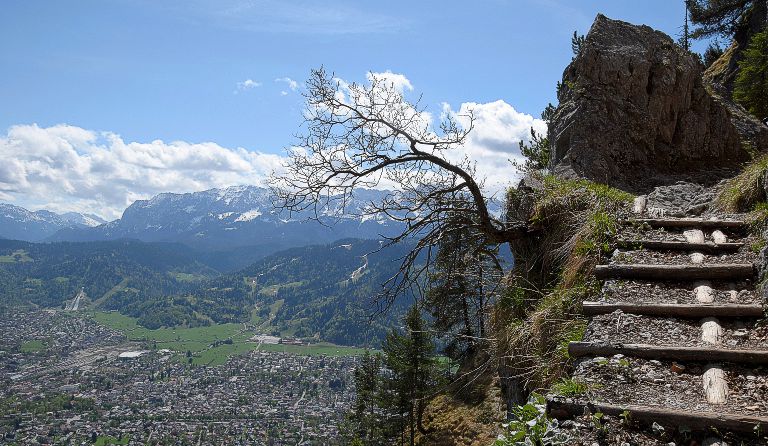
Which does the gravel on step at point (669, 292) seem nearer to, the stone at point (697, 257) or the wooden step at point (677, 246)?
the stone at point (697, 257)

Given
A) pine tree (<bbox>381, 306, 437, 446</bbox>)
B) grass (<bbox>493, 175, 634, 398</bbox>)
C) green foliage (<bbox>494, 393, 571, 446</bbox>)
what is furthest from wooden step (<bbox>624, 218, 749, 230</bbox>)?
pine tree (<bbox>381, 306, 437, 446</bbox>)

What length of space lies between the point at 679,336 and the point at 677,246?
2.51 metres

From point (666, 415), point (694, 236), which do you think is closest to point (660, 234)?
point (694, 236)

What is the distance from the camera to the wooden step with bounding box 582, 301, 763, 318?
5.36 m

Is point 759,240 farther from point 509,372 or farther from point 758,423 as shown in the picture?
point 509,372

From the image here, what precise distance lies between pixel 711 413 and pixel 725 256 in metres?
3.86

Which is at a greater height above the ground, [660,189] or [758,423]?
[660,189]

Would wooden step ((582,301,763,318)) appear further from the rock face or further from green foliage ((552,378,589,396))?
the rock face

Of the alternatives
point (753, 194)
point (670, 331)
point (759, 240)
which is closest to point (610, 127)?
point (753, 194)

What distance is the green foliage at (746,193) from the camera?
8.28 metres

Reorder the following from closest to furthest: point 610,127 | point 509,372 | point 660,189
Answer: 1. point 509,372
2. point 660,189
3. point 610,127

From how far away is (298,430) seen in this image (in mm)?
121875

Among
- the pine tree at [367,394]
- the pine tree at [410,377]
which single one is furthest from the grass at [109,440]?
the pine tree at [410,377]

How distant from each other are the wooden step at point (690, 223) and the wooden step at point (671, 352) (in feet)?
12.5
